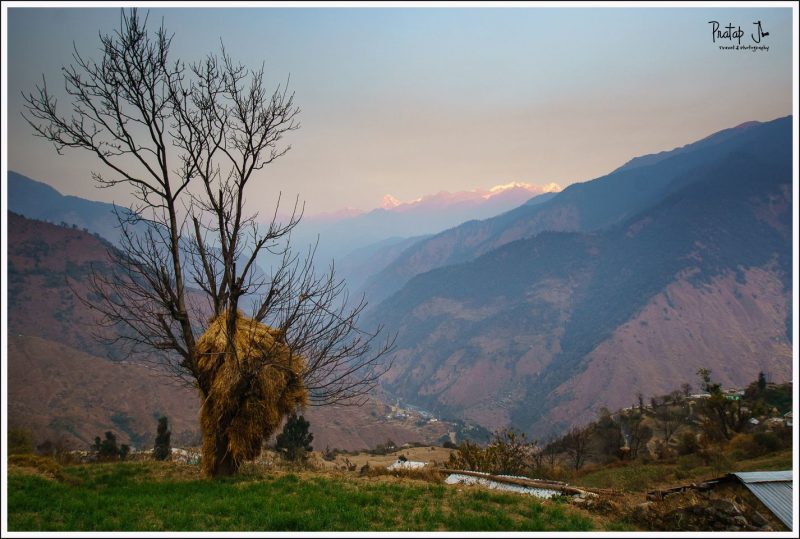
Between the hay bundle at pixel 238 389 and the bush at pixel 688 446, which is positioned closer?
the hay bundle at pixel 238 389

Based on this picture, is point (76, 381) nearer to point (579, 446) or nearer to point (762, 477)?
point (579, 446)

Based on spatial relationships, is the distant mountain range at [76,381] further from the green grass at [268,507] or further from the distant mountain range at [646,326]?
the distant mountain range at [646,326]

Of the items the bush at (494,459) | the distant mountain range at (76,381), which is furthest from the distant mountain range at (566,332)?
the bush at (494,459)

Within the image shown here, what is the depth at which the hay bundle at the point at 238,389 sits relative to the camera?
9.38 meters

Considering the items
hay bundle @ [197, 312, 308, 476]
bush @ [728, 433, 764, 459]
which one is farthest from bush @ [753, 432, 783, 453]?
hay bundle @ [197, 312, 308, 476]

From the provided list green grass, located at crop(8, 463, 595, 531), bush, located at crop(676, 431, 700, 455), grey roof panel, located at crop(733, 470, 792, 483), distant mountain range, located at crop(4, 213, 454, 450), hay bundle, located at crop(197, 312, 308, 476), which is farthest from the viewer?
distant mountain range, located at crop(4, 213, 454, 450)

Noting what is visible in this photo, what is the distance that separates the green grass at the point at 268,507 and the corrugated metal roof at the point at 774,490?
3.02 m

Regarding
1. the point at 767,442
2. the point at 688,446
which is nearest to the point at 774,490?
the point at 767,442

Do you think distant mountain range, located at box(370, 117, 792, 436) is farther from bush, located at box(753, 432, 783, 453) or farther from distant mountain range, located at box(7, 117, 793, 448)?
bush, located at box(753, 432, 783, 453)

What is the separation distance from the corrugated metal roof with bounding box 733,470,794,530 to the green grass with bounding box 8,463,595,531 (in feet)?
9.92

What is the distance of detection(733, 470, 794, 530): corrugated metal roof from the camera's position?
291 inches

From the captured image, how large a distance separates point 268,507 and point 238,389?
269cm

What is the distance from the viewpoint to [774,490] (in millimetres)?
7969

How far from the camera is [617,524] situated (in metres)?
7.37
